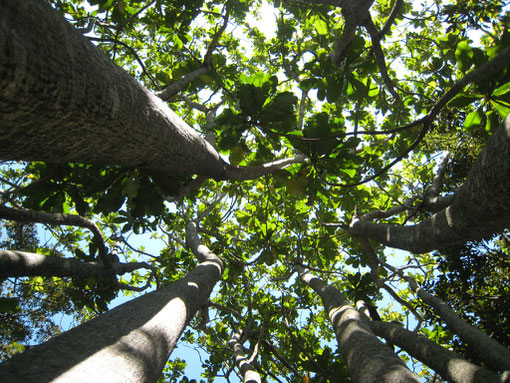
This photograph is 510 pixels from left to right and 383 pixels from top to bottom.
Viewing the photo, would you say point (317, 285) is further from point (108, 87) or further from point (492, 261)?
point (108, 87)

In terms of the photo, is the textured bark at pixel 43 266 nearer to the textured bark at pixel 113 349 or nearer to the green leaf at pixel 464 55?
the textured bark at pixel 113 349

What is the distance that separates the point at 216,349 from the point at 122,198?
5070 millimetres

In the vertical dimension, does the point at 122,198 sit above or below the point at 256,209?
below

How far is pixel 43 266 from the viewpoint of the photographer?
2.59 metres

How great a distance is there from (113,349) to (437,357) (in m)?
2.73

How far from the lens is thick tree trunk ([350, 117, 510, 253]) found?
125 cm

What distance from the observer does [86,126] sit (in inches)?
46.5

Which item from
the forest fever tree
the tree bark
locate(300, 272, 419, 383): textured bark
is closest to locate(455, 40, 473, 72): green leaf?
the forest fever tree

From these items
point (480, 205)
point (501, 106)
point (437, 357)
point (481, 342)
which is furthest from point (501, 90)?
point (437, 357)

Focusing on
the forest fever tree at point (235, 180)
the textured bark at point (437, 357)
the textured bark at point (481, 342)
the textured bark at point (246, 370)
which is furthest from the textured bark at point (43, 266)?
the textured bark at point (481, 342)

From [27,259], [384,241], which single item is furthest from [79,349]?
[384,241]

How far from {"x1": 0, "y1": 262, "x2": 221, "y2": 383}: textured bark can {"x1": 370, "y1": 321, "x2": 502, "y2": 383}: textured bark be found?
7.05 ft

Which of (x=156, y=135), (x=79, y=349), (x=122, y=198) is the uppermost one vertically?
(x=122, y=198)

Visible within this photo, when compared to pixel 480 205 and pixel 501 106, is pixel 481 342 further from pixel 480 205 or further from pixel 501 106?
pixel 501 106
